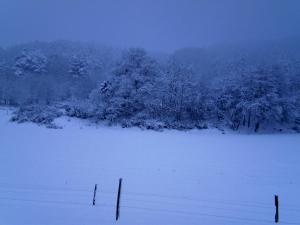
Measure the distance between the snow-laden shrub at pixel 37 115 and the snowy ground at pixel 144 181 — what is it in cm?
446

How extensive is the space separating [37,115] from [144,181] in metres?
15.6

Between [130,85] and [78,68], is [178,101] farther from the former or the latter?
[78,68]

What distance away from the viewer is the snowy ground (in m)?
6.02

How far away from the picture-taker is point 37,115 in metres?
19.6

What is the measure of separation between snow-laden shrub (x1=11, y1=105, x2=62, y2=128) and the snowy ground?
4464mm

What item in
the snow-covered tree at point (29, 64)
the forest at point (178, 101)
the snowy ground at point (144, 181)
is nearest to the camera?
the snowy ground at point (144, 181)

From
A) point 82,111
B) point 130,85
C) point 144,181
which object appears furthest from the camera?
point 130,85

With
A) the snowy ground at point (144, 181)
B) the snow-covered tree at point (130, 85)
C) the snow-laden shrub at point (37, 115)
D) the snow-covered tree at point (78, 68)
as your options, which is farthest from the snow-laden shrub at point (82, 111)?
the snow-covered tree at point (78, 68)

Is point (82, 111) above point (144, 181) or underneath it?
above

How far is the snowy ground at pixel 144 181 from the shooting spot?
6.02 meters

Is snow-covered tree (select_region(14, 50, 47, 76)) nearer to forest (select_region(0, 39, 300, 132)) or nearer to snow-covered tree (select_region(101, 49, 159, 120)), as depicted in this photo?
forest (select_region(0, 39, 300, 132))

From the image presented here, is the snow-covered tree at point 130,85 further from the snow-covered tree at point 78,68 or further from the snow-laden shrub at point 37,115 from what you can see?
the snow-covered tree at point 78,68

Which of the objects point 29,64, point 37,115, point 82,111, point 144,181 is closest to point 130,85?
point 82,111

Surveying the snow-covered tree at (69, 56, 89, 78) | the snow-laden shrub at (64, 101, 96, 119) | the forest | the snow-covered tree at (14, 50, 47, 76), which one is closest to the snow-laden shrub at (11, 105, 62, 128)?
the forest
